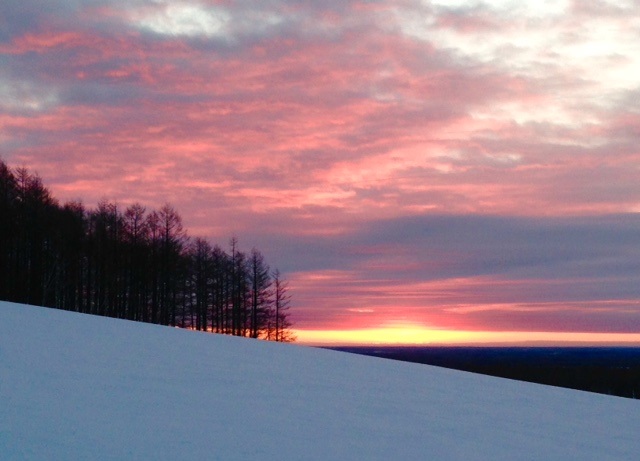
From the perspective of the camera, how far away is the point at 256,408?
267 inches

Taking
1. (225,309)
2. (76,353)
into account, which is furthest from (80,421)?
(225,309)

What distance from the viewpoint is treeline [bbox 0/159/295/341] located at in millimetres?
42188

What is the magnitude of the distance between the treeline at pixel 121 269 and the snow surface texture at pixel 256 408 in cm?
3315

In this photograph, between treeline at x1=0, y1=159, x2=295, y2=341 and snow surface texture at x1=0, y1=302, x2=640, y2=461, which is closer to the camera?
snow surface texture at x1=0, y1=302, x2=640, y2=461

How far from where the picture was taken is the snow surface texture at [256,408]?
5.26 meters

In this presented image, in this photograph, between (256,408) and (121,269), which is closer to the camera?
(256,408)

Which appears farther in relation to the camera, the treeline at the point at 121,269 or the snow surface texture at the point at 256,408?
the treeline at the point at 121,269

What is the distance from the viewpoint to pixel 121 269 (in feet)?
154

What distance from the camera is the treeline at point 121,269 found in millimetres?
42188

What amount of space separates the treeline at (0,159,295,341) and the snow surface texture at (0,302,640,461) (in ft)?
109

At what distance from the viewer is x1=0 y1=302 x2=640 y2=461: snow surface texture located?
5262 mm

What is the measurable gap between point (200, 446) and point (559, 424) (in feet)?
15.5

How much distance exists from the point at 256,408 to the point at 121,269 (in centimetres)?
4227

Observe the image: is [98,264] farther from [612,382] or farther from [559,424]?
[612,382]
